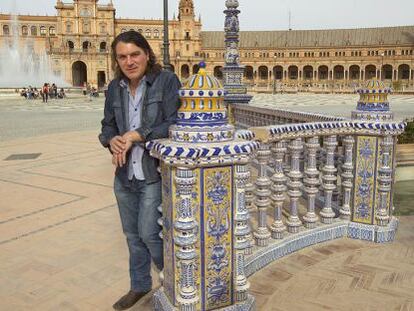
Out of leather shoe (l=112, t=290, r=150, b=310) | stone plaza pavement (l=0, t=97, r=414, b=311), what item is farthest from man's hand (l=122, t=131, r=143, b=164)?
stone plaza pavement (l=0, t=97, r=414, b=311)

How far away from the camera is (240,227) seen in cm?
277

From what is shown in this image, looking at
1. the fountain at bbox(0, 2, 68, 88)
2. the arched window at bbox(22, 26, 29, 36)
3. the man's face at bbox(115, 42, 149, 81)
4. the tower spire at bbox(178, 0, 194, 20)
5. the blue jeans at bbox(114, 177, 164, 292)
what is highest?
the tower spire at bbox(178, 0, 194, 20)

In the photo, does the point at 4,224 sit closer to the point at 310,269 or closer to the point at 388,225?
the point at 310,269

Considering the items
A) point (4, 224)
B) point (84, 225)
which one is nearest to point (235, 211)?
point (84, 225)

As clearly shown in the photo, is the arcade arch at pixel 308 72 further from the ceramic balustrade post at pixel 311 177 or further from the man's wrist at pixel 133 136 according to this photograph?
the man's wrist at pixel 133 136

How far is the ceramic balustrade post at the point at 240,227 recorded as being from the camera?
2.69 metres

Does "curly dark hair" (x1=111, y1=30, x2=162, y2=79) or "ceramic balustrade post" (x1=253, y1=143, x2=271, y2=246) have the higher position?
"curly dark hair" (x1=111, y1=30, x2=162, y2=79)

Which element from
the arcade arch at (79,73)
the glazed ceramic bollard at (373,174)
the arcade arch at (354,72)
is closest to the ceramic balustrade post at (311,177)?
the glazed ceramic bollard at (373,174)

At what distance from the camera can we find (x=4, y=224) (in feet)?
16.4

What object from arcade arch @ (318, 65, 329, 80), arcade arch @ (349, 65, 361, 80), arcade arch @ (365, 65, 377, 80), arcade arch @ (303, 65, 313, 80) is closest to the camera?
arcade arch @ (365, 65, 377, 80)

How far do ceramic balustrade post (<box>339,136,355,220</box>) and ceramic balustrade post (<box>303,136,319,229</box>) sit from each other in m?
0.43

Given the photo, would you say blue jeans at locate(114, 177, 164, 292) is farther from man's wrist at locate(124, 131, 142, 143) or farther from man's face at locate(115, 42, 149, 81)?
man's face at locate(115, 42, 149, 81)

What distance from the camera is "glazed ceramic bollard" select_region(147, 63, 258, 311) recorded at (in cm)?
252

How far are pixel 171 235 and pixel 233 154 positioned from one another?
0.64 m
